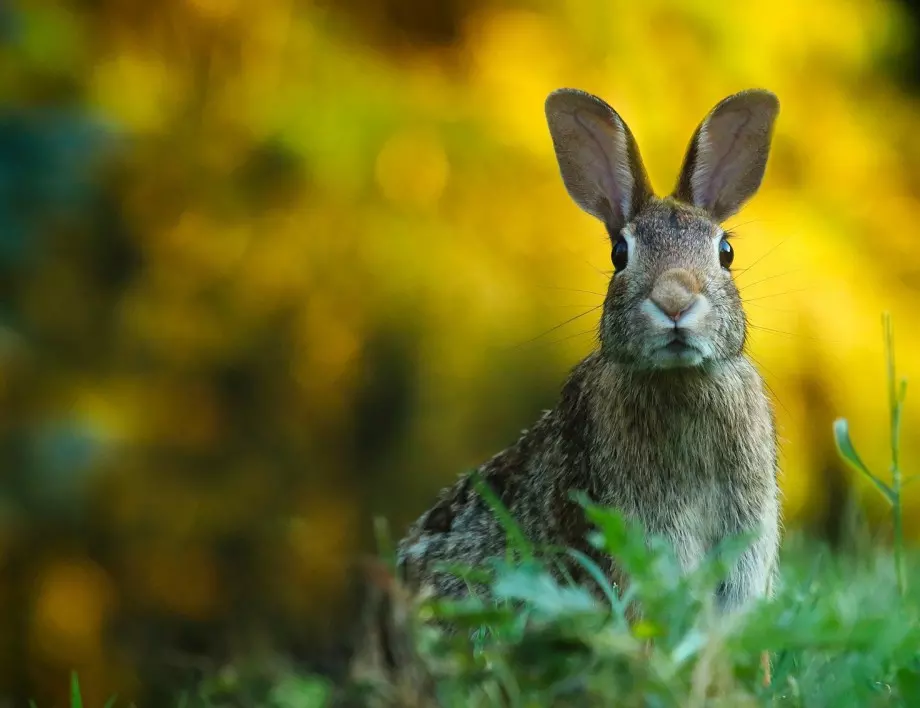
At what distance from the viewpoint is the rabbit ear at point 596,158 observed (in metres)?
3.16

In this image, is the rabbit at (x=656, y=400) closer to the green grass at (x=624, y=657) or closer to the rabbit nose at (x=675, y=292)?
the rabbit nose at (x=675, y=292)

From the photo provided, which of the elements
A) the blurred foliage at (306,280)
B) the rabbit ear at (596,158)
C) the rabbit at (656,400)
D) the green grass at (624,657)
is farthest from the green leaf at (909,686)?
the blurred foliage at (306,280)

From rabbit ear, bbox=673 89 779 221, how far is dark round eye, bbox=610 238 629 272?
26cm

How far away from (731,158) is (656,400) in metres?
0.75

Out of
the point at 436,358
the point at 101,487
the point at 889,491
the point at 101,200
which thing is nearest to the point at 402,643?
the point at 889,491

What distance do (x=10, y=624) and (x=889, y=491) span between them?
4771 mm

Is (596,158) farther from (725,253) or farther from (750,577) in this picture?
(750,577)

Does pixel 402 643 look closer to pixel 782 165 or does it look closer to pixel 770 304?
pixel 770 304

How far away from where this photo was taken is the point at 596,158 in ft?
10.6

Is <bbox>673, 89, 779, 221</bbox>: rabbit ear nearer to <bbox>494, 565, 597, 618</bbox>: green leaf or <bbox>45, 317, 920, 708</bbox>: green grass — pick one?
<bbox>45, 317, 920, 708</bbox>: green grass

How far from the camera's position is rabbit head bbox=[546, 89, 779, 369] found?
2.77 metres

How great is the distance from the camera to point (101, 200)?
6.07 meters

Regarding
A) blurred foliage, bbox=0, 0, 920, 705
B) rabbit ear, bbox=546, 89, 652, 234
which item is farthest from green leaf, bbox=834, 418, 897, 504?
blurred foliage, bbox=0, 0, 920, 705

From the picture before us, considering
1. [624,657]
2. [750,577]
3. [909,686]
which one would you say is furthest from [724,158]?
[624,657]
